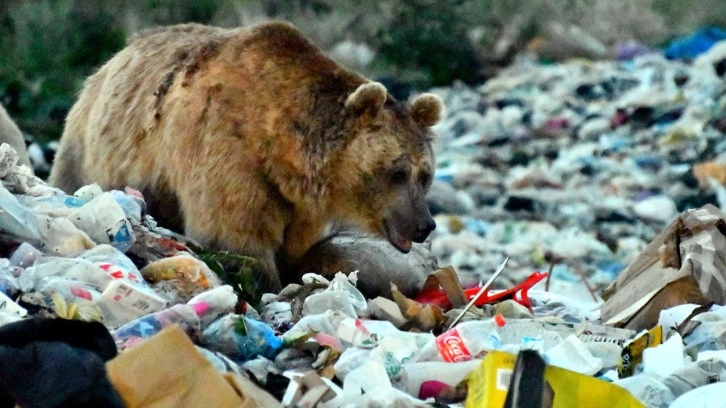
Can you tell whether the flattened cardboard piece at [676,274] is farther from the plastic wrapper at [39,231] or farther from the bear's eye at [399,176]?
the plastic wrapper at [39,231]

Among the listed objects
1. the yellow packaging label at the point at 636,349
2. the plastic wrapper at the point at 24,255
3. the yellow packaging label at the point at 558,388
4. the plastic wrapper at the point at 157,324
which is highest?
the yellow packaging label at the point at 558,388

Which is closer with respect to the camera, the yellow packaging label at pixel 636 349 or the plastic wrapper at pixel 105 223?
the yellow packaging label at pixel 636 349

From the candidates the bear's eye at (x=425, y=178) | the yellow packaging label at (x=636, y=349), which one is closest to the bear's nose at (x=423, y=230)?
the bear's eye at (x=425, y=178)

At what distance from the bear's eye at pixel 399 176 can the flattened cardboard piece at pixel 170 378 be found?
8.84 feet

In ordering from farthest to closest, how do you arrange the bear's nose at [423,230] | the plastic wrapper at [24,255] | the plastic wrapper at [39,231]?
the bear's nose at [423,230] → the plastic wrapper at [39,231] → the plastic wrapper at [24,255]

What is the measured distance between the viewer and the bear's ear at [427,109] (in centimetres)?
611

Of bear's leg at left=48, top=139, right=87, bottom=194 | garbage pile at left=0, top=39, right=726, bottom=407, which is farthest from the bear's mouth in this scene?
bear's leg at left=48, top=139, right=87, bottom=194

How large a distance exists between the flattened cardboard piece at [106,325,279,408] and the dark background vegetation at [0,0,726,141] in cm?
1102

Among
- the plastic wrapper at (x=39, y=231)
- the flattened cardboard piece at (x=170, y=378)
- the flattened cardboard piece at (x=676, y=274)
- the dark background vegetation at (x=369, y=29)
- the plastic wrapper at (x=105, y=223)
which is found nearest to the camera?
the flattened cardboard piece at (x=170, y=378)

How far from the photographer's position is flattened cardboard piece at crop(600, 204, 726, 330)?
5.01 meters

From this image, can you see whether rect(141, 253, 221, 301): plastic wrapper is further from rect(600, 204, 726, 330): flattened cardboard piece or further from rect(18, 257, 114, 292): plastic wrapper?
rect(600, 204, 726, 330): flattened cardboard piece

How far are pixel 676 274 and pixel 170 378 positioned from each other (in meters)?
2.41

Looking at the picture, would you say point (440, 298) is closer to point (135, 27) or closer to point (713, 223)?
point (713, 223)

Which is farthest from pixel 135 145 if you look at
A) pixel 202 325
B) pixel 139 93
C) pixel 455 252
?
pixel 455 252
